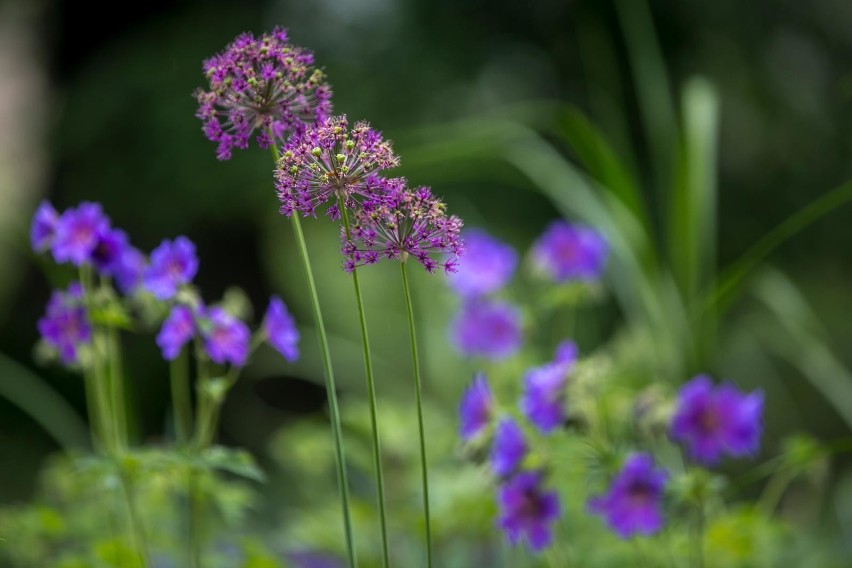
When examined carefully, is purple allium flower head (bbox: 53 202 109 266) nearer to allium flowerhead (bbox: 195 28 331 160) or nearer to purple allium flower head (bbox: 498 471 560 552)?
allium flowerhead (bbox: 195 28 331 160)

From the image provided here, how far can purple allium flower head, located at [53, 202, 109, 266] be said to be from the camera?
134cm

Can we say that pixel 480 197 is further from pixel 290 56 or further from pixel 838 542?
pixel 290 56

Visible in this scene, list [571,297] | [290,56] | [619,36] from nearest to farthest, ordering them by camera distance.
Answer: [290,56]
[571,297]
[619,36]

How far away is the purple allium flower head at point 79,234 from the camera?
1341mm

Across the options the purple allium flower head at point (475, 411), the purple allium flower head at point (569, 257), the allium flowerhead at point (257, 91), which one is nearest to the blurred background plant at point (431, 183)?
the purple allium flower head at point (569, 257)

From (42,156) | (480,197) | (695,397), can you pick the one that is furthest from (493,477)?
(42,156)

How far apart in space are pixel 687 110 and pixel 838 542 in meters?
1.10

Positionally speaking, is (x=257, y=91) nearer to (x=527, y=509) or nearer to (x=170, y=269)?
(x=170, y=269)

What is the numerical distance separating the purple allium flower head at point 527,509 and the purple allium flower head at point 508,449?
0.05 metres

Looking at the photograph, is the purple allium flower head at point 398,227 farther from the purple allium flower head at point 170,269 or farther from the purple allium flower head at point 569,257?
the purple allium flower head at point 569,257

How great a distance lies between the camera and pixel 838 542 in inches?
95.1

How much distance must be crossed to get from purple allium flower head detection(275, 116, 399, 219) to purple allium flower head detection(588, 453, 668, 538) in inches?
29.0

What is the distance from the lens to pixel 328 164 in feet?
2.80

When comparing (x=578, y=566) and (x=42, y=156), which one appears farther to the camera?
(x=42, y=156)
